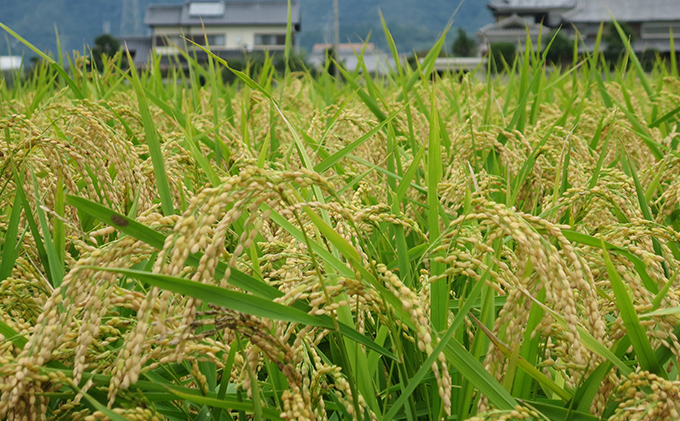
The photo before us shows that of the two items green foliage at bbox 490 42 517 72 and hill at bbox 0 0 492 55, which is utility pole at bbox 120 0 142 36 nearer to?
hill at bbox 0 0 492 55

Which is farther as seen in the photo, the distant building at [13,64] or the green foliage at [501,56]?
the green foliage at [501,56]

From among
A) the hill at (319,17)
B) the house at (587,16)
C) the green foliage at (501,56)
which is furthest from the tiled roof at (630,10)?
the hill at (319,17)

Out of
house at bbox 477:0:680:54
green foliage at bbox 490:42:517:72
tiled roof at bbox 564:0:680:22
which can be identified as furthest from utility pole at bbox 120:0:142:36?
green foliage at bbox 490:42:517:72

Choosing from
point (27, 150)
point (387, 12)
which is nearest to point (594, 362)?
point (27, 150)

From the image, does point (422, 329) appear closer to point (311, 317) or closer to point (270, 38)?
point (311, 317)

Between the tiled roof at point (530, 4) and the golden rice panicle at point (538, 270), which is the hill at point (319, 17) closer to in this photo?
the tiled roof at point (530, 4)

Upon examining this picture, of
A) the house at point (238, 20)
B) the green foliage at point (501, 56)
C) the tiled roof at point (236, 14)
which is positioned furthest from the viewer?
the house at point (238, 20)

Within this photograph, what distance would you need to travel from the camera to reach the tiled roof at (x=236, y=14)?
75.3 meters

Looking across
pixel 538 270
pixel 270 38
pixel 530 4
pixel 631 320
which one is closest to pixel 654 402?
pixel 631 320

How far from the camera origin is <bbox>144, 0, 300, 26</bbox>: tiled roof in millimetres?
75312

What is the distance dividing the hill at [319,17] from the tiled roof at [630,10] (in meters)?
73.0

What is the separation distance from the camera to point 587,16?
202 ft

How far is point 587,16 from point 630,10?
1056 cm

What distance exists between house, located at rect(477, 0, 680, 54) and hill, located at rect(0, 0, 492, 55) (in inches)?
2837
